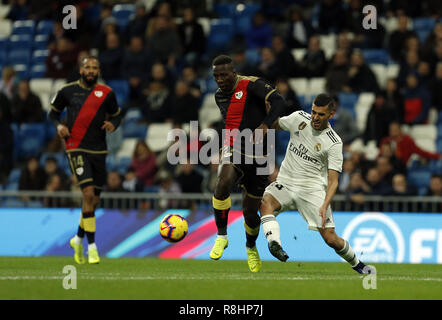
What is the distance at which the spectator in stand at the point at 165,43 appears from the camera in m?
21.2

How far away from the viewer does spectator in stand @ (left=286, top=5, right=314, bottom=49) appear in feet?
68.5

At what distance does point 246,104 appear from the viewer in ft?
39.0

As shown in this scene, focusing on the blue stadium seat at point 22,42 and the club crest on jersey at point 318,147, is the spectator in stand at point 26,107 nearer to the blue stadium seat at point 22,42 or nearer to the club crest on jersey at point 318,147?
the blue stadium seat at point 22,42

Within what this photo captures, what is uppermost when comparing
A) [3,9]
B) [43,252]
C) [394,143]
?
[3,9]

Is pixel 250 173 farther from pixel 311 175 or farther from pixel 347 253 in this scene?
pixel 347 253

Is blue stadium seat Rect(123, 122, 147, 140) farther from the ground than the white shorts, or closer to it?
closer to it

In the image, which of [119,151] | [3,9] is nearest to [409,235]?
[119,151]

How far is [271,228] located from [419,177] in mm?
7507

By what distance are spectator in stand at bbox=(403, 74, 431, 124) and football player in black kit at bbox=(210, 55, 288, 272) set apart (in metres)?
7.47

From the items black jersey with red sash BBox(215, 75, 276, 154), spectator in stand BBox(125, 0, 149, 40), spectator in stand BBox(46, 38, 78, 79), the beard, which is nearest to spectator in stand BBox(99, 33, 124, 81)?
spectator in stand BBox(125, 0, 149, 40)

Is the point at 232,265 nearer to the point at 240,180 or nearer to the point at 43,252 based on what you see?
the point at 240,180

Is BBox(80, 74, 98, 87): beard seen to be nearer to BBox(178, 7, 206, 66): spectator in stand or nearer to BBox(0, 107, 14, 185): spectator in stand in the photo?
BBox(0, 107, 14, 185): spectator in stand

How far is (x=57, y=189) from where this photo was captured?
1806cm
